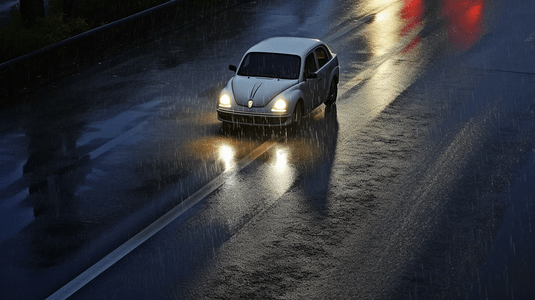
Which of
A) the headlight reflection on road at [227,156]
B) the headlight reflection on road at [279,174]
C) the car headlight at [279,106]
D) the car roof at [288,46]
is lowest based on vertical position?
the headlight reflection on road at [279,174]

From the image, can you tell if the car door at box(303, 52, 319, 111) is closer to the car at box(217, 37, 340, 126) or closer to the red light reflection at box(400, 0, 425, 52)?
the car at box(217, 37, 340, 126)

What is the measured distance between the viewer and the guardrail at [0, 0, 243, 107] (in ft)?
58.4

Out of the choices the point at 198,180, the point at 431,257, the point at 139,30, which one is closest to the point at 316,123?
the point at 198,180

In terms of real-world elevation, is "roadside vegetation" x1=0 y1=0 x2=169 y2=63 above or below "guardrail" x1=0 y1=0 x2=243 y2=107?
above

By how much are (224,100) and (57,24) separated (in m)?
8.12

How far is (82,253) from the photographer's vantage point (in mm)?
9648

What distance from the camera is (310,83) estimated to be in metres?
15.4

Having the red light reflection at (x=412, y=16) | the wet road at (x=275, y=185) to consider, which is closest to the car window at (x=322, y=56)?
the wet road at (x=275, y=185)

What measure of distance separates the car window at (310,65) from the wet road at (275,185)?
1.07 metres

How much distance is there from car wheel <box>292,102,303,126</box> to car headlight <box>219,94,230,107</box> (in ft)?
4.46

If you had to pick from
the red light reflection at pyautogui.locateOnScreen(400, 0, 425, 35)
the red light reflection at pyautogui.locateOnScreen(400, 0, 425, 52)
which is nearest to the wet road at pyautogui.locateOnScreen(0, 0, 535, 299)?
the red light reflection at pyautogui.locateOnScreen(400, 0, 425, 52)

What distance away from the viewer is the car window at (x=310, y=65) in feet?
51.1

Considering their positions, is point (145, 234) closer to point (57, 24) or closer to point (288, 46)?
point (288, 46)

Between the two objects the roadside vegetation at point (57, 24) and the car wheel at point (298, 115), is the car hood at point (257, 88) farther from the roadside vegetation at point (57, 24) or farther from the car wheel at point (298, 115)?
the roadside vegetation at point (57, 24)
